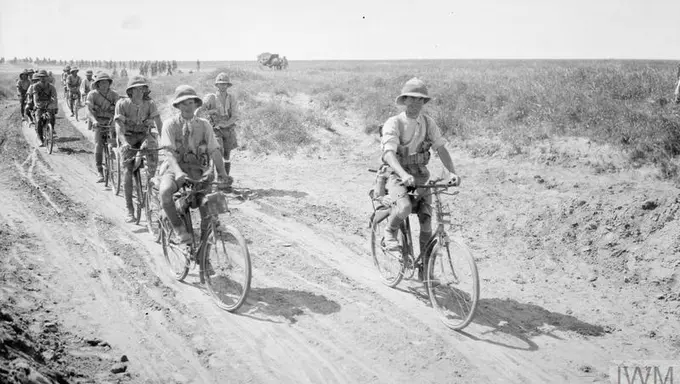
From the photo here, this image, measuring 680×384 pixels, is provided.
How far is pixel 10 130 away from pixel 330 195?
13840mm

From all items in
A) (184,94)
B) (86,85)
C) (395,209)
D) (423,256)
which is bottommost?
(423,256)

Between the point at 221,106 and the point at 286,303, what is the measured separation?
537cm

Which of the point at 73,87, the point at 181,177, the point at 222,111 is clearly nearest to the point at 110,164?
the point at 222,111

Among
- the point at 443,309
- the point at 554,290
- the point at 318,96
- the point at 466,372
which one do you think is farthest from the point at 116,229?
the point at 318,96

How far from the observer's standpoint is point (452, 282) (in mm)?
5344

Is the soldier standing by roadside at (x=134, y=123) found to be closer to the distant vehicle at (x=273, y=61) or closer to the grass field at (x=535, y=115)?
the grass field at (x=535, y=115)

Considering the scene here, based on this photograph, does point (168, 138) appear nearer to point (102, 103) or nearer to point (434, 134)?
point (434, 134)

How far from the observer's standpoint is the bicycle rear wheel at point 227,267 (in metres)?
5.18

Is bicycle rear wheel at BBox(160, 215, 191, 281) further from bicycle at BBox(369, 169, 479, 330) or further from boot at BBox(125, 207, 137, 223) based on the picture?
bicycle at BBox(369, 169, 479, 330)

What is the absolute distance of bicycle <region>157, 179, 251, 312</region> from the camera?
5.27m

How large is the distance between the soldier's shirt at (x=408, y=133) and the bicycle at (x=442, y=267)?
1.69 feet

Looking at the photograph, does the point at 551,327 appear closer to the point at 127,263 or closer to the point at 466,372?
the point at 466,372

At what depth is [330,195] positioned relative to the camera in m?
10.3

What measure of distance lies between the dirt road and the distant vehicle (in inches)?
2412
